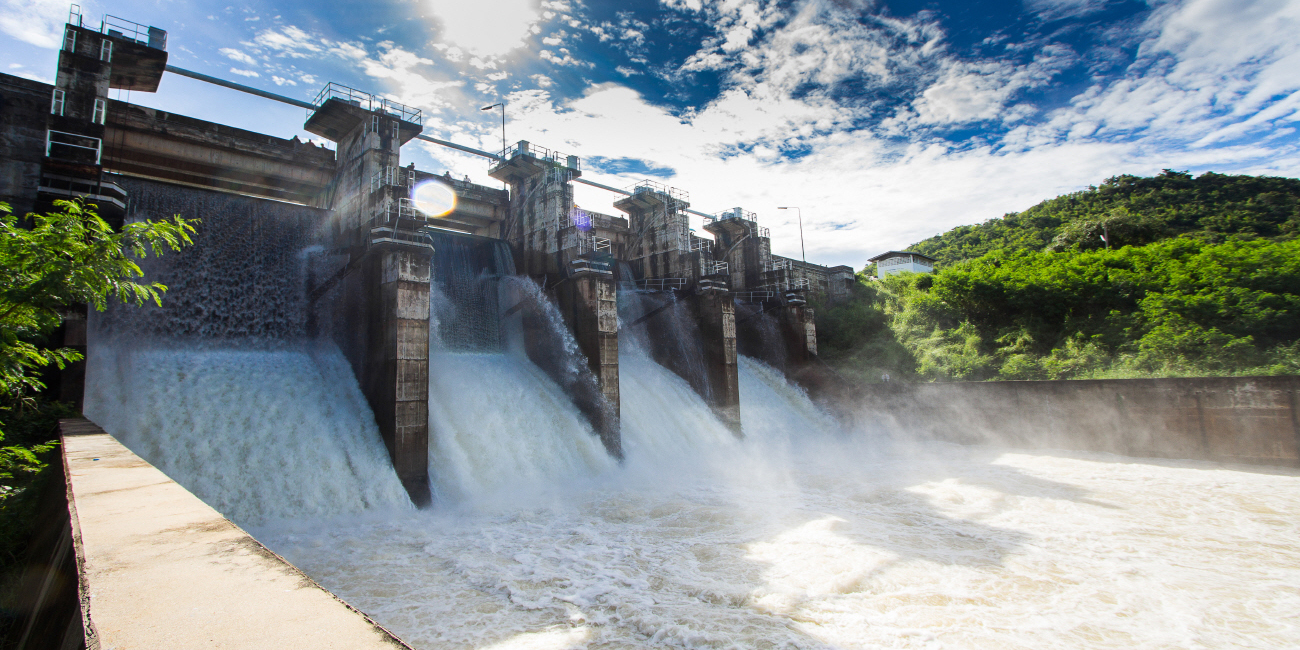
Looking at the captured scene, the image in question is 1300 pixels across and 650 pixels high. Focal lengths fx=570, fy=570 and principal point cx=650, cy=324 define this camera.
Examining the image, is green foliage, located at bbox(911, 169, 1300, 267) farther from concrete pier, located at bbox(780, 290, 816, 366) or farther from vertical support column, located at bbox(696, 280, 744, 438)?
vertical support column, located at bbox(696, 280, 744, 438)

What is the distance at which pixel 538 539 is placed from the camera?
9617 millimetres

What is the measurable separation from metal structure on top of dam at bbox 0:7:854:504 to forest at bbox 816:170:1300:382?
522 cm

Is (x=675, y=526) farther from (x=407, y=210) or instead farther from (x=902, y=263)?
(x=902, y=263)

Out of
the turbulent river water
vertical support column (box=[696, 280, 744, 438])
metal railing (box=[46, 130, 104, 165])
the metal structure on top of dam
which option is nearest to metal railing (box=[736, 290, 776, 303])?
the metal structure on top of dam

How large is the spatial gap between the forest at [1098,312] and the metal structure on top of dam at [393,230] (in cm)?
522

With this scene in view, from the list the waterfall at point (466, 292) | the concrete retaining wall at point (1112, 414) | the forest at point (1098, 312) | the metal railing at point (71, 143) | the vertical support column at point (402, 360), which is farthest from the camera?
the forest at point (1098, 312)

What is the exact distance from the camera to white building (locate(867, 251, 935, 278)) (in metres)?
52.0

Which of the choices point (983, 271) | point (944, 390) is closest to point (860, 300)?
point (983, 271)

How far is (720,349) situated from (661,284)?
4.65 meters

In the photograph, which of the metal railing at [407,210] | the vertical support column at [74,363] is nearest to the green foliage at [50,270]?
the vertical support column at [74,363]

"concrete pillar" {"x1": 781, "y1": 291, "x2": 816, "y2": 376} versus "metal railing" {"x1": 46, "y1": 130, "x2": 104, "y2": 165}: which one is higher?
"metal railing" {"x1": 46, "y1": 130, "x2": 104, "y2": 165}

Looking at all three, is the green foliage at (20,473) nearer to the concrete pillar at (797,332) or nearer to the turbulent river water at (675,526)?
the turbulent river water at (675,526)

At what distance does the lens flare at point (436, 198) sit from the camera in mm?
21355

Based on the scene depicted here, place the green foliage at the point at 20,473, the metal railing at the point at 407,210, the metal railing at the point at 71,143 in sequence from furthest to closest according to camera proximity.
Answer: the metal railing at the point at 407,210
the metal railing at the point at 71,143
the green foliage at the point at 20,473
